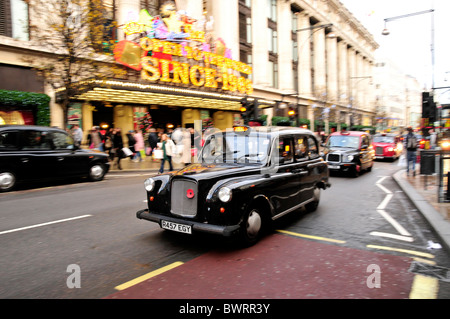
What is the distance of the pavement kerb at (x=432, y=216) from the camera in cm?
492

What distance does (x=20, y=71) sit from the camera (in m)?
16.2

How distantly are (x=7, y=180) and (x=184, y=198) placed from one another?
7.60 metres

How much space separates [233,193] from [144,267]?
4.74ft

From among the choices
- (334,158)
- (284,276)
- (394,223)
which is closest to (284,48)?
(334,158)

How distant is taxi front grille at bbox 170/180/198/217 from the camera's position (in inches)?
174

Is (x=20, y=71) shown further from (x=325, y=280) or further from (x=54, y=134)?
(x=325, y=280)

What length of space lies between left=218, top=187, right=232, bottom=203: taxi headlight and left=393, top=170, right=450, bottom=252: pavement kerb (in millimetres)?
3213

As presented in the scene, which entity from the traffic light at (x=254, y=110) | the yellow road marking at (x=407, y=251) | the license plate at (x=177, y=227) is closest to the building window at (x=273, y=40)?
the traffic light at (x=254, y=110)

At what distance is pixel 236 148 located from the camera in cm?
553

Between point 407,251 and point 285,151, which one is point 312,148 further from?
point 407,251

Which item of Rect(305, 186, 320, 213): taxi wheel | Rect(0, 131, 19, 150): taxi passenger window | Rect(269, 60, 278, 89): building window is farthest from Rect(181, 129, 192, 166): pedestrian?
Rect(269, 60, 278, 89): building window

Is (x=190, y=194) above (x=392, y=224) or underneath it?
above

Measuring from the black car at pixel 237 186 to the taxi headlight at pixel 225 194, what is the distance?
0.01 metres
